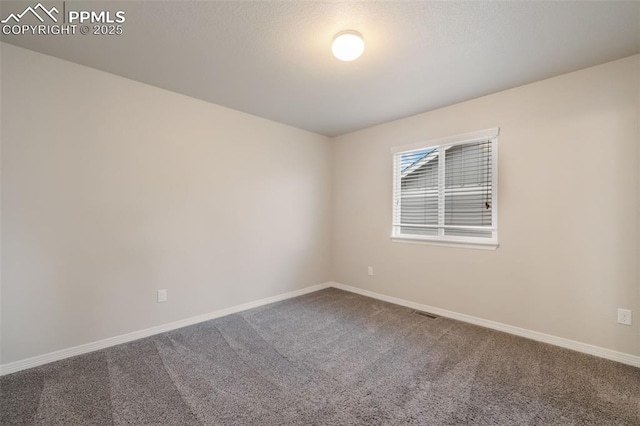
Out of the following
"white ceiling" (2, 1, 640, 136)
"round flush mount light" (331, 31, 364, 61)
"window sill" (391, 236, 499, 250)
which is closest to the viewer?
"white ceiling" (2, 1, 640, 136)

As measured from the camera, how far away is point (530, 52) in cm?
214

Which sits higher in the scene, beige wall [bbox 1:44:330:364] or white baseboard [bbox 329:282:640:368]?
beige wall [bbox 1:44:330:364]

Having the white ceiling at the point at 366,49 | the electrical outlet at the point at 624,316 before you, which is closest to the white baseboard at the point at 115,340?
the white ceiling at the point at 366,49

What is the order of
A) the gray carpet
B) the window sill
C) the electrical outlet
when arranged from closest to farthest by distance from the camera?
the gray carpet < the electrical outlet < the window sill

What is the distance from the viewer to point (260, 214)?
3.62 metres

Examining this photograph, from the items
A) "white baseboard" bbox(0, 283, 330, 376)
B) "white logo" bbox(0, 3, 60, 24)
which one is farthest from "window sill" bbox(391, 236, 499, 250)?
"white logo" bbox(0, 3, 60, 24)

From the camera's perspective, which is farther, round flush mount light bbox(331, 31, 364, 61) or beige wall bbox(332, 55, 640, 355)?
beige wall bbox(332, 55, 640, 355)

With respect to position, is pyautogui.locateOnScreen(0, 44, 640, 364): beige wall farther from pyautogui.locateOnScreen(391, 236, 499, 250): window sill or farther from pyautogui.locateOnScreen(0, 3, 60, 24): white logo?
pyautogui.locateOnScreen(0, 3, 60, 24): white logo

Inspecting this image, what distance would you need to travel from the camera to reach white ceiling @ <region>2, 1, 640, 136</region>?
5.69ft

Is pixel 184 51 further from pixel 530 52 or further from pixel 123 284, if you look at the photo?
pixel 530 52

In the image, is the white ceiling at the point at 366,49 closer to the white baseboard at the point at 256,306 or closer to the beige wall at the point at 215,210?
the beige wall at the point at 215,210

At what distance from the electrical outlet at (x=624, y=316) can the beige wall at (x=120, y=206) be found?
345 cm

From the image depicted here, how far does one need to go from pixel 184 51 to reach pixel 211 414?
103 inches

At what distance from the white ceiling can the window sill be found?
1.62 metres
